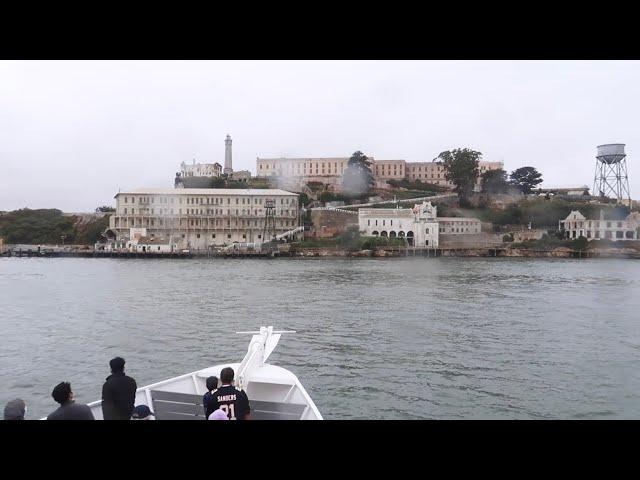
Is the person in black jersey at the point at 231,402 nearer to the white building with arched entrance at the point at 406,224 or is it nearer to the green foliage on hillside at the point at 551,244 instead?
the white building with arched entrance at the point at 406,224

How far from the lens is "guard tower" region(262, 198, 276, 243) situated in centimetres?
9269

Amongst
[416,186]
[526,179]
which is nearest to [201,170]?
[416,186]

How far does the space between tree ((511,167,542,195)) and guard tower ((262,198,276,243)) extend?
176 feet

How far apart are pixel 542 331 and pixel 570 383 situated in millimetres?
7617

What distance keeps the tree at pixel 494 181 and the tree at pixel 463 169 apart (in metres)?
3.24

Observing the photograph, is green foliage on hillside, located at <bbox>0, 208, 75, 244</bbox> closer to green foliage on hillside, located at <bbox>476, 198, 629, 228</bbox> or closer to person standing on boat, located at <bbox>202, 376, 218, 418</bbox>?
green foliage on hillside, located at <bbox>476, 198, 629, 228</bbox>

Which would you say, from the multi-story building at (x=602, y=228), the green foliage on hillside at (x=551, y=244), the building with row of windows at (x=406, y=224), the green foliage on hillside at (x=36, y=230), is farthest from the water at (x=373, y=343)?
the green foliage on hillside at (x=36, y=230)

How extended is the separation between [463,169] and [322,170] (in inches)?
1209

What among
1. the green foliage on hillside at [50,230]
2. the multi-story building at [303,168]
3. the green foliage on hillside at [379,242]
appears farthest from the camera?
the multi-story building at [303,168]

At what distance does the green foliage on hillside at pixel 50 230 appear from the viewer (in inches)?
4205

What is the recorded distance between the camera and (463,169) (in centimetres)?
10375

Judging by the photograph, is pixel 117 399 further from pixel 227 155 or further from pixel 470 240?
pixel 227 155
